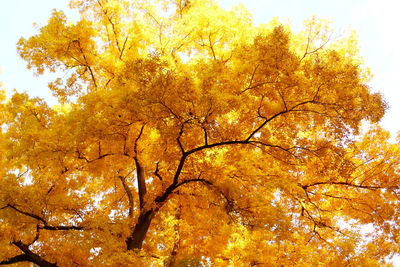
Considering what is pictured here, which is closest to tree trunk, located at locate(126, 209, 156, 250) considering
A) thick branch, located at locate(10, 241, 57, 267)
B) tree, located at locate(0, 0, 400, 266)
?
tree, located at locate(0, 0, 400, 266)

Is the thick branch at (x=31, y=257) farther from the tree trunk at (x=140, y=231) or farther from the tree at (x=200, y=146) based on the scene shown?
the tree trunk at (x=140, y=231)

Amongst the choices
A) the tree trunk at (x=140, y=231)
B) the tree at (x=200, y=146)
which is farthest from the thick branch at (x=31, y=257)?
the tree trunk at (x=140, y=231)

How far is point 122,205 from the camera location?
9.62 m

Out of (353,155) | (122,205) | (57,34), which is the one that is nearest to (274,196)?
(353,155)

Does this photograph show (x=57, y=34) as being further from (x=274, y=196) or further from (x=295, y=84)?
(x=274, y=196)

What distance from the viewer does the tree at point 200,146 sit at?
238 inches

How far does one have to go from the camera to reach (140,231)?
737cm

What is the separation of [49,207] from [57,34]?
383 centimetres

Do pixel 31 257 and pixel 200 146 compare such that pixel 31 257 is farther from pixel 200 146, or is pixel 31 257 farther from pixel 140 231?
pixel 200 146

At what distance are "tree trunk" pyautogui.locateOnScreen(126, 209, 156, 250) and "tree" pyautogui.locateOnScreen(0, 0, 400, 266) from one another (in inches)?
1.3

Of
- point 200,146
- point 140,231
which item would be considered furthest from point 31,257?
point 200,146

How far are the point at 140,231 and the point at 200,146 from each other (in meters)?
2.39

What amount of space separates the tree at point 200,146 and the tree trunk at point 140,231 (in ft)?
0.11

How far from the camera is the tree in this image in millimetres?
6035
